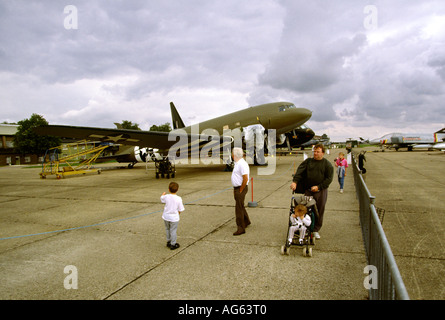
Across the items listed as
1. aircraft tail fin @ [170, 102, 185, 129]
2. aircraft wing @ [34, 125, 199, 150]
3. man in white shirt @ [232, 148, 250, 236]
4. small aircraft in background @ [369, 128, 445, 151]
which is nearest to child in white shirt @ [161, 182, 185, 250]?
man in white shirt @ [232, 148, 250, 236]

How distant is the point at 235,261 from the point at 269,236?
4.77ft

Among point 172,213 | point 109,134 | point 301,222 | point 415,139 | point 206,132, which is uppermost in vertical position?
point 415,139

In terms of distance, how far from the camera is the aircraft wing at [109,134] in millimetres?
12594

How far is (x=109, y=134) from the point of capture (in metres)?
14.1

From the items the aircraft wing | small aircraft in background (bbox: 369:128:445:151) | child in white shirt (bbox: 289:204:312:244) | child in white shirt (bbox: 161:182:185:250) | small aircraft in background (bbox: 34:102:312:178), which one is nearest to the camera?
child in white shirt (bbox: 289:204:312:244)

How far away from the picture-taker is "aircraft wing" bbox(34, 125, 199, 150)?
1259 centimetres

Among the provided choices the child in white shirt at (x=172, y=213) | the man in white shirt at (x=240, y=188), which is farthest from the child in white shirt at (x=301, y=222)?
the child in white shirt at (x=172, y=213)

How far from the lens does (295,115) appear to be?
19.0 m

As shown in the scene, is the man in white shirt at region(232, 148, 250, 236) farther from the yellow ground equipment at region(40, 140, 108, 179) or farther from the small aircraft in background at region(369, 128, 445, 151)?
the small aircraft in background at region(369, 128, 445, 151)

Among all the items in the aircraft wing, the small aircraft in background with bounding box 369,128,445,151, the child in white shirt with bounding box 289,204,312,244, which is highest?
the small aircraft in background with bounding box 369,128,445,151

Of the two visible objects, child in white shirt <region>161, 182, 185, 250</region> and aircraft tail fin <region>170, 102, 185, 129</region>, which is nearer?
child in white shirt <region>161, 182, 185, 250</region>

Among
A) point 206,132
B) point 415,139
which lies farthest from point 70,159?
point 415,139

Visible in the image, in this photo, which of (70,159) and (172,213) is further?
(70,159)

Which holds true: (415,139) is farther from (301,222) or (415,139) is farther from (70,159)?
(70,159)
